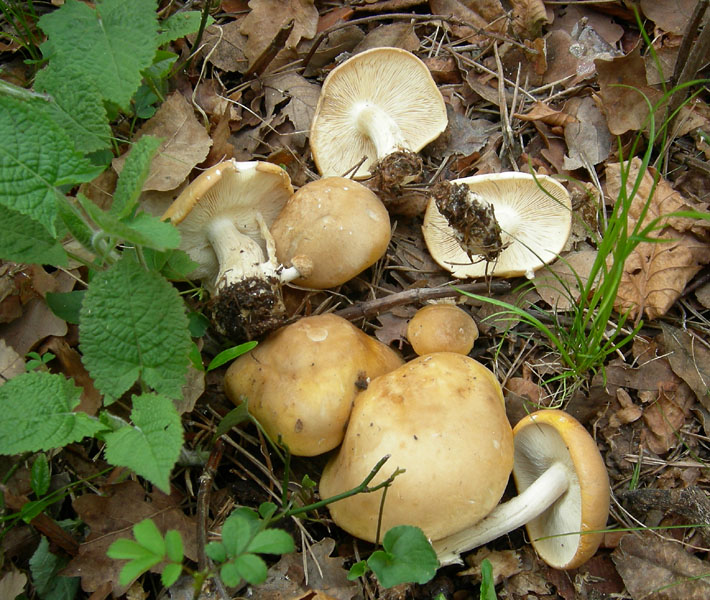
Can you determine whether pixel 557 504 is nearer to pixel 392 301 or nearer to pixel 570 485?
pixel 570 485

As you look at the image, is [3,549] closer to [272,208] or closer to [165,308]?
[165,308]

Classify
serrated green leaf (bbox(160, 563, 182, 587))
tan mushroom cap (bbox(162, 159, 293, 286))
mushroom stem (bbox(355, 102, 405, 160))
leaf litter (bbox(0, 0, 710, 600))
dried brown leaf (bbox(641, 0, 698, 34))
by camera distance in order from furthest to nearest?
dried brown leaf (bbox(641, 0, 698, 34)) < mushroom stem (bbox(355, 102, 405, 160)) < tan mushroom cap (bbox(162, 159, 293, 286)) < leaf litter (bbox(0, 0, 710, 600)) < serrated green leaf (bbox(160, 563, 182, 587))

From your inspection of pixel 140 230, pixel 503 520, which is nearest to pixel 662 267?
pixel 503 520

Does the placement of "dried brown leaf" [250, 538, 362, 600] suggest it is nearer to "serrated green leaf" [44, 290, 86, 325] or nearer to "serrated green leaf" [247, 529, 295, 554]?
"serrated green leaf" [247, 529, 295, 554]

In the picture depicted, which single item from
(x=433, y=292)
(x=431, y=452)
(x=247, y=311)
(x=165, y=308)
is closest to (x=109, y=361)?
(x=165, y=308)

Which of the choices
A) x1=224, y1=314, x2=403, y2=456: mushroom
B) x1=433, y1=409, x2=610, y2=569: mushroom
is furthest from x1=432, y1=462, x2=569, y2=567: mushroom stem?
x1=224, y1=314, x2=403, y2=456: mushroom

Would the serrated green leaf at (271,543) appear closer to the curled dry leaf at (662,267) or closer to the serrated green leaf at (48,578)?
the serrated green leaf at (48,578)
